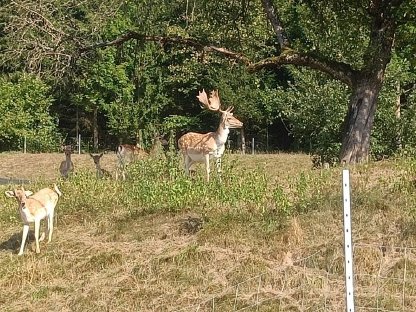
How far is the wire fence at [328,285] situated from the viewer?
9.12m

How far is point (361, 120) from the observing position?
1734 centimetres

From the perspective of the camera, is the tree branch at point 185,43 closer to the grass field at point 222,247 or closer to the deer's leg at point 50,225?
the grass field at point 222,247

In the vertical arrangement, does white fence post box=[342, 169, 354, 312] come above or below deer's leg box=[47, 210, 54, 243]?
above

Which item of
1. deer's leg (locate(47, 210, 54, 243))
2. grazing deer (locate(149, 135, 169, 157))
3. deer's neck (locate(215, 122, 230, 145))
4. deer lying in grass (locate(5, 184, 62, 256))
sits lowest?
deer's leg (locate(47, 210, 54, 243))

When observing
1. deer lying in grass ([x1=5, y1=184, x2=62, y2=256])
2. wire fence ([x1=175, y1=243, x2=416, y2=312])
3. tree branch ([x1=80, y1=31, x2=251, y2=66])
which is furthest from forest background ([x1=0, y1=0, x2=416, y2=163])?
Result: wire fence ([x1=175, y1=243, x2=416, y2=312])

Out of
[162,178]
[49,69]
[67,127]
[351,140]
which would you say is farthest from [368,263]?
[67,127]

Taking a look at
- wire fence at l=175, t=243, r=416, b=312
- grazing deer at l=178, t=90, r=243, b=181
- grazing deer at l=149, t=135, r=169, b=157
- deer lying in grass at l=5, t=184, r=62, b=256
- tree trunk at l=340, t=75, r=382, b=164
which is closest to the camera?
wire fence at l=175, t=243, r=416, b=312

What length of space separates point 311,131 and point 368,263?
19.7m

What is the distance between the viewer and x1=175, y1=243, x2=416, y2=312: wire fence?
29.9 feet

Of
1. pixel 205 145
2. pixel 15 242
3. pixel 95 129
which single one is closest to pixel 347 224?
pixel 15 242

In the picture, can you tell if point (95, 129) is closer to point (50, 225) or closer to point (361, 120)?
point (361, 120)

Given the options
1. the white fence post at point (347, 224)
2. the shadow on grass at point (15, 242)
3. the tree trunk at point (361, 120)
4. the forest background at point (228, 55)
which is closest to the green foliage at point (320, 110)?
the forest background at point (228, 55)

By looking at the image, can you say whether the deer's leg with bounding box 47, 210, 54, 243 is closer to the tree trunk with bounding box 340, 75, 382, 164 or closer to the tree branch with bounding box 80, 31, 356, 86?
the tree branch with bounding box 80, 31, 356, 86

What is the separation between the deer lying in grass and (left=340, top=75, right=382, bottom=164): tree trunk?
702cm
